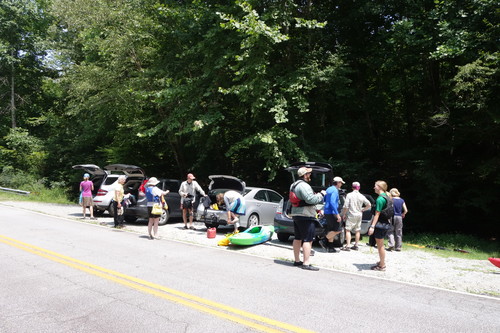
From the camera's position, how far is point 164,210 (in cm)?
1395

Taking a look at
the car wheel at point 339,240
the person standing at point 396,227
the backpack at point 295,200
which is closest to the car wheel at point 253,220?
the car wheel at point 339,240

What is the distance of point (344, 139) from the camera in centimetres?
1653

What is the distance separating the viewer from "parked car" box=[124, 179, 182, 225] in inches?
531

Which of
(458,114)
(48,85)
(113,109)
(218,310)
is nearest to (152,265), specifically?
(218,310)

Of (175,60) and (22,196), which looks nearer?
(175,60)

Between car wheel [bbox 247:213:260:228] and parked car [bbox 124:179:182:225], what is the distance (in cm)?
368

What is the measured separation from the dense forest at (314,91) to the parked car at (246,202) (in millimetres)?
2225

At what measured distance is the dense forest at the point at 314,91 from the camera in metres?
13.4

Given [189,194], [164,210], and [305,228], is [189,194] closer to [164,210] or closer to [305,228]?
[164,210]

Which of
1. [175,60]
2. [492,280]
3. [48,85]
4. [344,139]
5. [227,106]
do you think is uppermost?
[48,85]

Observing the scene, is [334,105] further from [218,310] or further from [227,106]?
[218,310]

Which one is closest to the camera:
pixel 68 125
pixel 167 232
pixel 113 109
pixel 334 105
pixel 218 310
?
pixel 218 310

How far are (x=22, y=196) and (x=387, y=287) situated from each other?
2606cm

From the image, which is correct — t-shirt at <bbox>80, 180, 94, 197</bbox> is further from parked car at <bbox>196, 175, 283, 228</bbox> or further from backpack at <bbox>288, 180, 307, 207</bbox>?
backpack at <bbox>288, 180, 307, 207</bbox>
